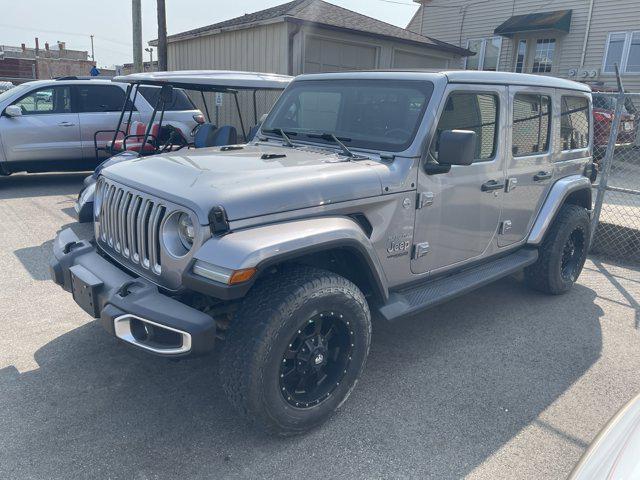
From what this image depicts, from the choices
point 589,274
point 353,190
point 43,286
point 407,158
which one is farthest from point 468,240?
point 43,286

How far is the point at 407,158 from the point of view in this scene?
3293 millimetres

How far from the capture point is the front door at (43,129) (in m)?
8.65

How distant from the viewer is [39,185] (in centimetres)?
930

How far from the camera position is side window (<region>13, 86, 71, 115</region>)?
8.90 metres

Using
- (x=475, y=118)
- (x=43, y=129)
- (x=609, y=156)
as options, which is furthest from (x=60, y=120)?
(x=609, y=156)

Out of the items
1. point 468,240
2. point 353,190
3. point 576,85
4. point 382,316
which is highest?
point 576,85

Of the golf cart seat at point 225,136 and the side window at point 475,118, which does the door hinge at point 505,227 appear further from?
the golf cart seat at point 225,136

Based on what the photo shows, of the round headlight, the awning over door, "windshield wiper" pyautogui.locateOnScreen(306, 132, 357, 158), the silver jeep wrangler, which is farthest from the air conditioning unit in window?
the round headlight

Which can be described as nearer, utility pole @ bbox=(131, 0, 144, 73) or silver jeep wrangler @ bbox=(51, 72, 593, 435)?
silver jeep wrangler @ bbox=(51, 72, 593, 435)

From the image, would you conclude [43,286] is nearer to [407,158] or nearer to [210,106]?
[407,158]

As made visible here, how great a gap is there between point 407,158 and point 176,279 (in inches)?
62.2

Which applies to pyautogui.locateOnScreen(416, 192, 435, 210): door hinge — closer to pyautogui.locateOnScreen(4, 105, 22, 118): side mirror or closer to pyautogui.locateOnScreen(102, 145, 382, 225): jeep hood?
pyautogui.locateOnScreen(102, 145, 382, 225): jeep hood

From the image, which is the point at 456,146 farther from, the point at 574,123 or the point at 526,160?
the point at 574,123

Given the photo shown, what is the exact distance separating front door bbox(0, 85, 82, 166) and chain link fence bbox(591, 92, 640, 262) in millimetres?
8039
